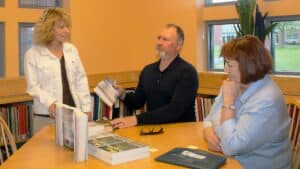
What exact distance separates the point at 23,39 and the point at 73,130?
251 cm

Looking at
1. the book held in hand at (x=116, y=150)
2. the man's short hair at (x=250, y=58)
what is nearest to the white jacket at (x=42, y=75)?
the book held in hand at (x=116, y=150)

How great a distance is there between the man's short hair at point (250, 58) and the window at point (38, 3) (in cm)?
271

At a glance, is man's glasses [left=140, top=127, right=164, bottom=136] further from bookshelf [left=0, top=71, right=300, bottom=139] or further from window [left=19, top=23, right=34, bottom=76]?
window [left=19, top=23, right=34, bottom=76]

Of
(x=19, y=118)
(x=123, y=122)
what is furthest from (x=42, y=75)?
(x=19, y=118)

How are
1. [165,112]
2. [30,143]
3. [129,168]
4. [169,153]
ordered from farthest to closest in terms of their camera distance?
[165,112]
[30,143]
[169,153]
[129,168]

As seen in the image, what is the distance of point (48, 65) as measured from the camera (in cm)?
290

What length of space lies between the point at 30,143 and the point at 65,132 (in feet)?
0.85

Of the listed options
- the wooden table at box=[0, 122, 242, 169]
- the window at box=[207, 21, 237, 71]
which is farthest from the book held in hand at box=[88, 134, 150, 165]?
the window at box=[207, 21, 237, 71]

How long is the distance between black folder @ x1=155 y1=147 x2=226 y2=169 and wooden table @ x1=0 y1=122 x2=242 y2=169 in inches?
1.3

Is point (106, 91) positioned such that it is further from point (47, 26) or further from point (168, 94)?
point (47, 26)

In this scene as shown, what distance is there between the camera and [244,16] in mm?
3637

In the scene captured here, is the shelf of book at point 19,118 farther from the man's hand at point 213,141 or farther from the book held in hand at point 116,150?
the man's hand at point 213,141

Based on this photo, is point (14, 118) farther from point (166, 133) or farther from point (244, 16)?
point (244, 16)

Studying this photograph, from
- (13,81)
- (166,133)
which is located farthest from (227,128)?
(13,81)
